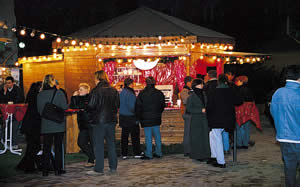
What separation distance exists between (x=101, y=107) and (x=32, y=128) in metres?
1.40

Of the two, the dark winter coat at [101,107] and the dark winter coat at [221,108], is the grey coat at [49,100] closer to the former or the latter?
the dark winter coat at [101,107]

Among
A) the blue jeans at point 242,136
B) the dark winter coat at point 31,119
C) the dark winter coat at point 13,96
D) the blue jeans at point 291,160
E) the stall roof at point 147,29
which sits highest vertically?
the stall roof at point 147,29

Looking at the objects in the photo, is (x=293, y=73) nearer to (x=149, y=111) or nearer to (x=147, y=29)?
(x=149, y=111)

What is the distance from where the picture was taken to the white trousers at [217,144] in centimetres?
817

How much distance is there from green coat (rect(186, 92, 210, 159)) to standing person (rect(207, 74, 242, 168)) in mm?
509

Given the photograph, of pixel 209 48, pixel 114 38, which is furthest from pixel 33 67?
pixel 209 48

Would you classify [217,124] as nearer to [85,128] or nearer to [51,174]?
[85,128]

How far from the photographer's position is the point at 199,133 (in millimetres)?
8906

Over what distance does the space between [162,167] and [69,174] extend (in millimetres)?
1804

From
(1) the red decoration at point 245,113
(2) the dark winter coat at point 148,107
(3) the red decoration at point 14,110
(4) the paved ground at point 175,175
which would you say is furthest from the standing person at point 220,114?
(3) the red decoration at point 14,110

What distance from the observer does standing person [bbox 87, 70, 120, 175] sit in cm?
770

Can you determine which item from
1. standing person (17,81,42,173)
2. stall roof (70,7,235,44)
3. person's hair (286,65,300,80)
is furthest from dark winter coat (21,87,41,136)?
stall roof (70,7,235,44)

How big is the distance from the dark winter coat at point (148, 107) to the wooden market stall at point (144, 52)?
2.39 m

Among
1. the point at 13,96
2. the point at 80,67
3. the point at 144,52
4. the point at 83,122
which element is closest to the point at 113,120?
the point at 83,122
